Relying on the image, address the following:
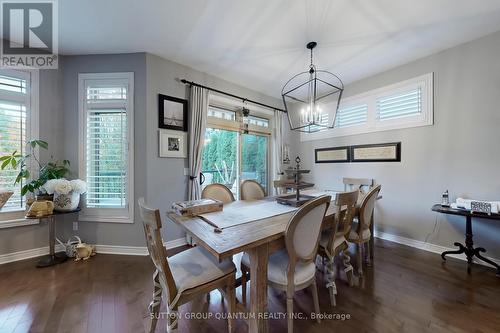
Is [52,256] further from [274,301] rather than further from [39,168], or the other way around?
[274,301]

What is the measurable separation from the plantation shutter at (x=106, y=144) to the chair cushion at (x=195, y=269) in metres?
1.87

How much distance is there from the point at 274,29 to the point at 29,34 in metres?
3.04

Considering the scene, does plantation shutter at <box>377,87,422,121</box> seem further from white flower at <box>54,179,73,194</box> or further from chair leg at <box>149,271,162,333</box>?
white flower at <box>54,179,73,194</box>

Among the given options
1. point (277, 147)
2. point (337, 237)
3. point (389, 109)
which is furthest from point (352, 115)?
point (337, 237)

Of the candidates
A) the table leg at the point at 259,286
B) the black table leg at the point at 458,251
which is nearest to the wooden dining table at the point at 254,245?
the table leg at the point at 259,286

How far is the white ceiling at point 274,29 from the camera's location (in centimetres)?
200

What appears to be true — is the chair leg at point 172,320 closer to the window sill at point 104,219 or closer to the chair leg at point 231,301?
the chair leg at point 231,301

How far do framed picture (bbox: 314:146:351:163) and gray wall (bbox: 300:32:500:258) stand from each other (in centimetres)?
46

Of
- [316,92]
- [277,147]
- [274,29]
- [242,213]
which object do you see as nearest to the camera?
[242,213]

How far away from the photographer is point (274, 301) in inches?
73.5

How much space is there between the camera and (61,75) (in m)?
2.89

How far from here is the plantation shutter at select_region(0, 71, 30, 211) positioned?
98.6 inches

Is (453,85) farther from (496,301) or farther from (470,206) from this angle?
(496,301)

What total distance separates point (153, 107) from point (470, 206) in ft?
14.0
